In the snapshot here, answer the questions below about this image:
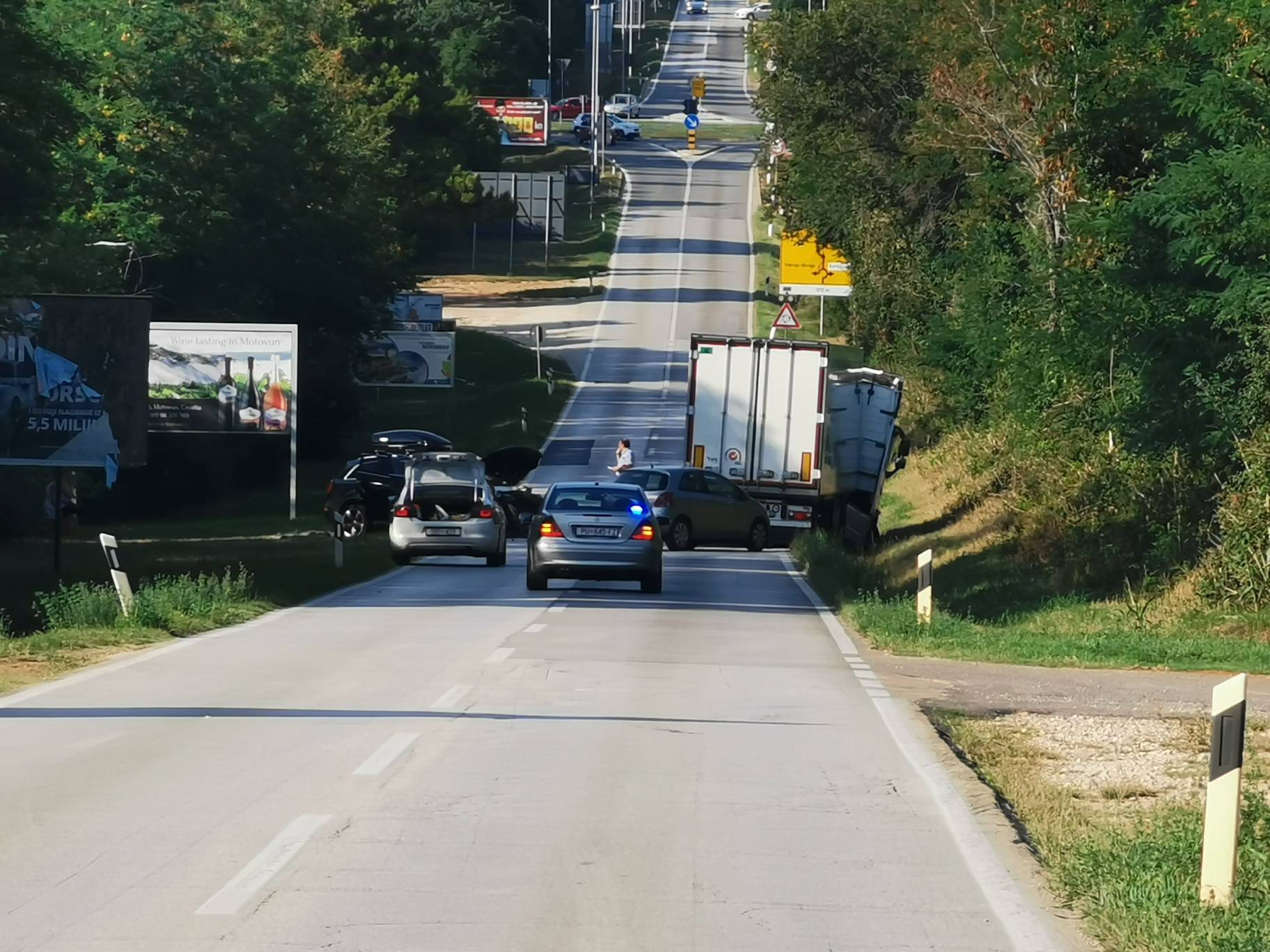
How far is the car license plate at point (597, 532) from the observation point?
26.9 metres

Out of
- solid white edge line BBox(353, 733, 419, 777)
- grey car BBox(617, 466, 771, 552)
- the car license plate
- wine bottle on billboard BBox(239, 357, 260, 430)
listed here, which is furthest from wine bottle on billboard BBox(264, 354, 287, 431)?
solid white edge line BBox(353, 733, 419, 777)

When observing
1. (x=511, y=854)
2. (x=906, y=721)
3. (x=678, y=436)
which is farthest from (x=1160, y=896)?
(x=678, y=436)

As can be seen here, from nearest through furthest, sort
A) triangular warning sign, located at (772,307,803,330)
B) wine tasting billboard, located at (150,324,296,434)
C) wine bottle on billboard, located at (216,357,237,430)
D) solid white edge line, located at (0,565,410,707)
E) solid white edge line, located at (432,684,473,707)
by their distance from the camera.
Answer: solid white edge line, located at (432,684,473,707)
solid white edge line, located at (0,565,410,707)
wine tasting billboard, located at (150,324,296,434)
wine bottle on billboard, located at (216,357,237,430)
triangular warning sign, located at (772,307,803,330)

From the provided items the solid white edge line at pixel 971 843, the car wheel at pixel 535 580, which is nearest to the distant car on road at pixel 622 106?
the car wheel at pixel 535 580

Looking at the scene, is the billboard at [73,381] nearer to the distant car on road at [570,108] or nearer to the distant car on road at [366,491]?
the distant car on road at [366,491]

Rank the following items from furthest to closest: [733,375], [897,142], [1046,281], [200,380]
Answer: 1. [897,142]
2. [200,380]
3. [733,375]
4. [1046,281]

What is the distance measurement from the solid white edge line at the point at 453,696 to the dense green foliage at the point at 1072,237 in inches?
425

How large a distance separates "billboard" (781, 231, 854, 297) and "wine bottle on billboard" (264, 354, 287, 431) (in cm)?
1915

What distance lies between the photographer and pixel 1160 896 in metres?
7.86

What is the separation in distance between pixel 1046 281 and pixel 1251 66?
10892mm

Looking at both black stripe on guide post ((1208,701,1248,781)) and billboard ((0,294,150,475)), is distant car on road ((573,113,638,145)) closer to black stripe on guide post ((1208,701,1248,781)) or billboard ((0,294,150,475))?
billboard ((0,294,150,475))

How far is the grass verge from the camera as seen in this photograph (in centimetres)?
1972

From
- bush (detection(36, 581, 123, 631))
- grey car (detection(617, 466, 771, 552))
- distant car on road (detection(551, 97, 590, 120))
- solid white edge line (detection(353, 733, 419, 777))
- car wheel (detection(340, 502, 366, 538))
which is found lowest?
car wheel (detection(340, 502, 366, 538))

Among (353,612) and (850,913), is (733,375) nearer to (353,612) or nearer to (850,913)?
(353,612)
